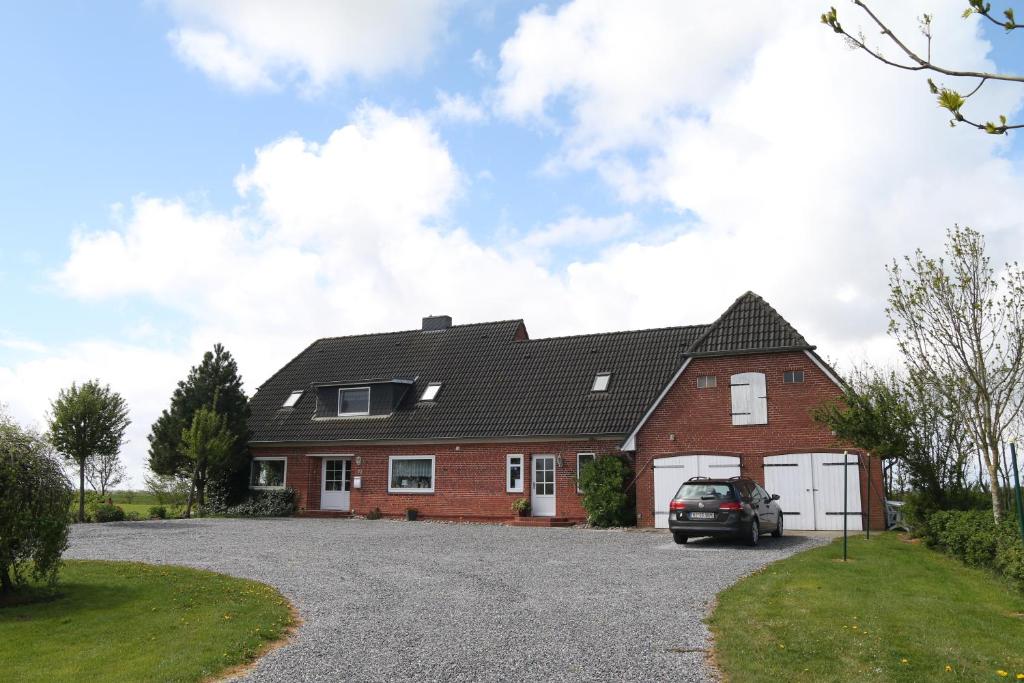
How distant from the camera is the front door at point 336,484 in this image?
29922 millimetres

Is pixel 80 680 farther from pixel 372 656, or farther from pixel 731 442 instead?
pixel 731 442

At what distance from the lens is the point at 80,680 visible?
7426mm

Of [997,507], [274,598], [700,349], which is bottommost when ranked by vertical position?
[274,598]

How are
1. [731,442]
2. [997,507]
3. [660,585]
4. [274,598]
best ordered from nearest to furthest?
[274,598] → [660,585] → [997,507] → [731,442]

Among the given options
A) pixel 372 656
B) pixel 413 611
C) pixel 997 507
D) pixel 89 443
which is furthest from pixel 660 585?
pixel 89 443

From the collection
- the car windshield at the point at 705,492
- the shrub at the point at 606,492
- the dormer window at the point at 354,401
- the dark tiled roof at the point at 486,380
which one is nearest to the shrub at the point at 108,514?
the dark tiled roof at the point at 486,380

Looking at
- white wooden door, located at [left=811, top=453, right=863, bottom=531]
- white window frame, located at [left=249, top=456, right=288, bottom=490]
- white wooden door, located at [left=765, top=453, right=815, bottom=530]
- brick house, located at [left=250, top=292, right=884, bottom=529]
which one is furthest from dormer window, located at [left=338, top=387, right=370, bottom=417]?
white wooden door, located at [left=811, top=453, right=863, bottom=531]

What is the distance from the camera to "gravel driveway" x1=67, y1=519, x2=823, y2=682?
7.78m

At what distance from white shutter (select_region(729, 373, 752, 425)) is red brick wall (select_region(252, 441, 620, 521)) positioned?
408 centimetres

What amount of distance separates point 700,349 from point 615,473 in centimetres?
451

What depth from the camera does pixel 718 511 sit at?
56.8 feet

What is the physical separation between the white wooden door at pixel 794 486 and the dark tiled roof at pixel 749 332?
125 inches

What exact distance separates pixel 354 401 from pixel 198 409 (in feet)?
19.1

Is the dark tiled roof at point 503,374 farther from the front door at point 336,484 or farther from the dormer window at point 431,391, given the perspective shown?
the front door at point 336,484
